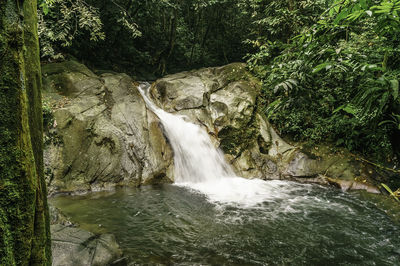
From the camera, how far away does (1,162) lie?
43.9 inches

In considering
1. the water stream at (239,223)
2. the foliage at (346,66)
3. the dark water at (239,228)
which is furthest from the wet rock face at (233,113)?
the foliage at (346,66)

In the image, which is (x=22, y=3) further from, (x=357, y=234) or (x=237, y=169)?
(x=237, y=169)

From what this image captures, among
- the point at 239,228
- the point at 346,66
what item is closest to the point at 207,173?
the point at 239,228

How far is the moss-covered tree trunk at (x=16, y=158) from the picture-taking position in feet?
3.67

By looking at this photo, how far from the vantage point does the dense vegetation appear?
1.69 m

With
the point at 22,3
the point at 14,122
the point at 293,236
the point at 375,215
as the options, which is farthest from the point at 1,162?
the point at 375,215

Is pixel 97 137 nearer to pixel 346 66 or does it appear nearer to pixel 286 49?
pixel 286 49

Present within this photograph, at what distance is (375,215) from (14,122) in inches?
276

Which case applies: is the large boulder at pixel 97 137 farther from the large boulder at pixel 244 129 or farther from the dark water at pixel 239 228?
the large boulder at pixel 244 129

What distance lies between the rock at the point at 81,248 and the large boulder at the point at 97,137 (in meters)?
3.23

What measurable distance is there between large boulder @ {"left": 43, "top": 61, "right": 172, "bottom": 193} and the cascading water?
21.6 inches

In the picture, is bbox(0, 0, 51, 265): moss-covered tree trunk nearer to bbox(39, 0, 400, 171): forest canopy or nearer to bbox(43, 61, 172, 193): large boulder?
bbox(39, 0, 400, 171): forest canopy

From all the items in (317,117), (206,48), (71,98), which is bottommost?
(317,117)

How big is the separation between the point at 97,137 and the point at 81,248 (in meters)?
4.45
